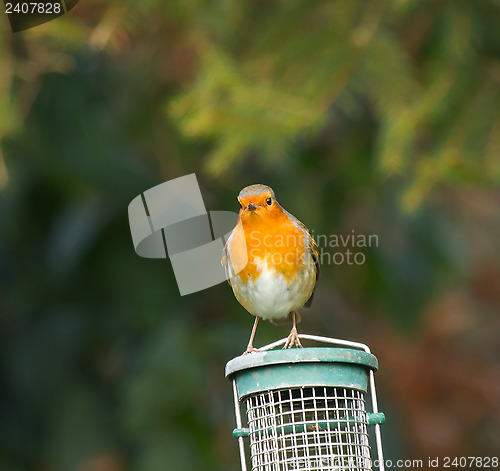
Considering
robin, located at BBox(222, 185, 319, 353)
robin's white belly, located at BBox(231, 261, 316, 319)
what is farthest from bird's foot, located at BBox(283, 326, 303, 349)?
robin's white belly, located at BBox(231, 261, 316, 319)

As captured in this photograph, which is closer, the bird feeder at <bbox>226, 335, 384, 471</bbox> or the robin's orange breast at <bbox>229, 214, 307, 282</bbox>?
the bird feeder at <bbox>226, 335, 384, 471</bbox>

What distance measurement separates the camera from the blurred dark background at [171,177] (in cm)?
470

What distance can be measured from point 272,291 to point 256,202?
0.45 meters

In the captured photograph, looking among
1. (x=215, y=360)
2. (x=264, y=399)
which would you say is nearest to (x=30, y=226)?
(x=215, y=360)

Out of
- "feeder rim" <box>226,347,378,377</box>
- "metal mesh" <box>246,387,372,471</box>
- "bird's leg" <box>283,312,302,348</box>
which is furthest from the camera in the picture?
"bird's leg" <box>283,312,302,348</box>

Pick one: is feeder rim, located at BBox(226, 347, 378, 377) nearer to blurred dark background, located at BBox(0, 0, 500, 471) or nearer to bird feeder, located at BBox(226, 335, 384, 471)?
bird feeder, located at BBox(226, 335, 384, 471)

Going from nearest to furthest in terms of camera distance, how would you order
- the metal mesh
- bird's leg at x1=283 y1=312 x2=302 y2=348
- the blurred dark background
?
the metal mesh
bird's leg at x1=283 y1=312 x2=302 y2=348
the blurred dark background

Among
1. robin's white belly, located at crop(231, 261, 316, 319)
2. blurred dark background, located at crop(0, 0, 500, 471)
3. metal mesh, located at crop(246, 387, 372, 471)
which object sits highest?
blurred dark background, located at crop(0, 0, 500, 471)

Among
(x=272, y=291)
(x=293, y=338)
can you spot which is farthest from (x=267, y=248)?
(x=293, y=338)

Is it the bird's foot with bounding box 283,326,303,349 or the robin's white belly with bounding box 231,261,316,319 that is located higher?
the robin's white belly with bounding box 231,261,316,319

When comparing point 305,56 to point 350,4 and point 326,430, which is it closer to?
→ point 350,4

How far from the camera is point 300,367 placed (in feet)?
10.7

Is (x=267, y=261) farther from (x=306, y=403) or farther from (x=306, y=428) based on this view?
(x=306, y=428)

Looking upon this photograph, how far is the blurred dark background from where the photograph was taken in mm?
4699
